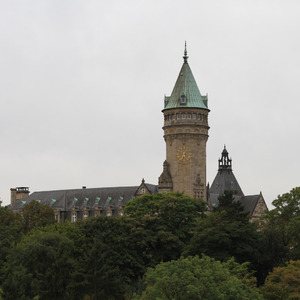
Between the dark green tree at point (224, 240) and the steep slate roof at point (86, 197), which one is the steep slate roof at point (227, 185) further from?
the dark green tree at point (224, 240)

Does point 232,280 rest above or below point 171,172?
below

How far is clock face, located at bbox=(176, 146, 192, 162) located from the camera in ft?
420

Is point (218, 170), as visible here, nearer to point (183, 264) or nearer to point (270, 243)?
point (270, 243)

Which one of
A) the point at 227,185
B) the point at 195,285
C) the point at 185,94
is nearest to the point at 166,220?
the point at 195,285

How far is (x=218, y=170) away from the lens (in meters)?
178

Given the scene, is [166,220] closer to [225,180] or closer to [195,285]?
[195,285]

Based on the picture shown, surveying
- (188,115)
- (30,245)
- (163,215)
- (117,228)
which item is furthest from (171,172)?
(30,245)

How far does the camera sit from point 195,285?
5788cm

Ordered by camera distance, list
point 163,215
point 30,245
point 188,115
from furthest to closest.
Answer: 1. point 188,115
2. point 163,215
3. point 30,245

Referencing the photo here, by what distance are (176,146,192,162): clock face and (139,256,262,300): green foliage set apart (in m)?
66.2

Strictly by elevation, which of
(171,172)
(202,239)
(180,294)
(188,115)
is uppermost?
(188,115)

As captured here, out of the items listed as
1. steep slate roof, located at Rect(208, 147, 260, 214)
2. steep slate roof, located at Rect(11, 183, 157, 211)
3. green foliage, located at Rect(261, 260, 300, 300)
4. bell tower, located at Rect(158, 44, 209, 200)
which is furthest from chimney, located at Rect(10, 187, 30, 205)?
green foliage, located at Rect(261, 260, 300, 300)

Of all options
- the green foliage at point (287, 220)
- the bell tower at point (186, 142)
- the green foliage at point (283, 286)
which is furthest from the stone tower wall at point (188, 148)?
the green foliage at point (283, 286)

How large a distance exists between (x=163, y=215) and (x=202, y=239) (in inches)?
542
